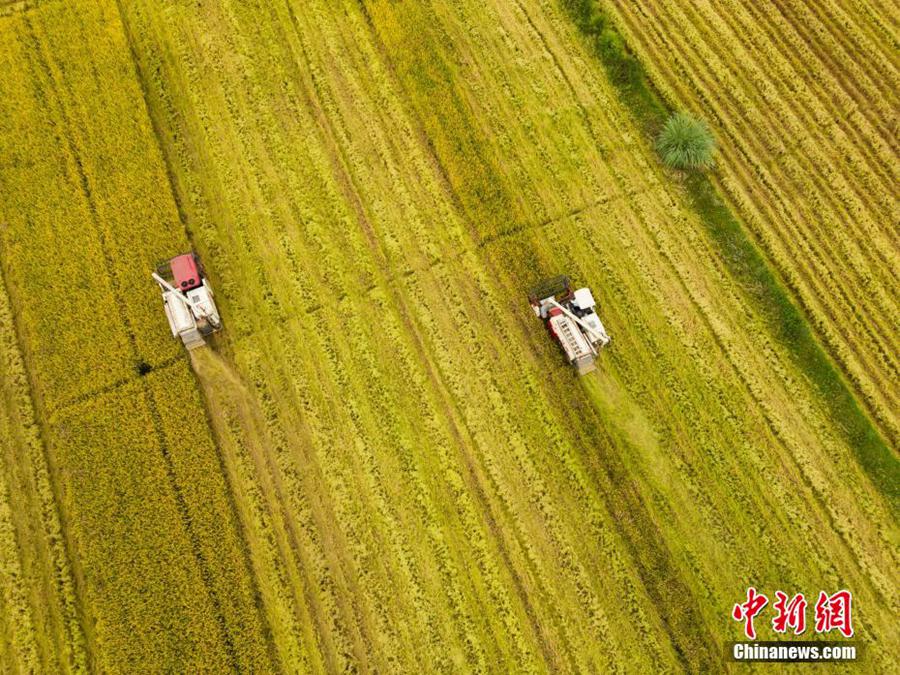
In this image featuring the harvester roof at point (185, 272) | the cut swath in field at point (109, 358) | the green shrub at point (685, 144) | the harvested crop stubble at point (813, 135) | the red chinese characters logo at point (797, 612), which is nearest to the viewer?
the cut swath in field at point (109, 358)

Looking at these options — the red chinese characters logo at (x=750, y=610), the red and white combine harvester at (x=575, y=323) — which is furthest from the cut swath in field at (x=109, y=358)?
the red chinese characters logo at (x=750, y=610)

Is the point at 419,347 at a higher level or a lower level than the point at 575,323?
higher

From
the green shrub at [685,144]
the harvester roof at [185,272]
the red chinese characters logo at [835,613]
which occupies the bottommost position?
the red chinese characters logo at [835,613]

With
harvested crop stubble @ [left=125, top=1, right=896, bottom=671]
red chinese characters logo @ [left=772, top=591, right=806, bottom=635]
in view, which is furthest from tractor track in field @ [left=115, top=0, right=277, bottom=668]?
red chinese characters logo @ [left=772, top=591, right=806, bottom=635]

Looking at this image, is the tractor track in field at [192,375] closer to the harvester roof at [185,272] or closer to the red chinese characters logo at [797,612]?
the harvester roof at [185,272]

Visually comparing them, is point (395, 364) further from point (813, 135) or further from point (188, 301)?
point (813, 135)

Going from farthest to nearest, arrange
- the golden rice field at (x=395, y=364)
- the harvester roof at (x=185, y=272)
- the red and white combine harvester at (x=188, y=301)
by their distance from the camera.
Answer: the harvester roof at (x=185, y=272) < the red and white combine harvester at (x=188, y=301) < the golden rice field at (x=395, y=364)

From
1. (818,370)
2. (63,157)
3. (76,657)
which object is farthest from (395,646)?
(63,157)

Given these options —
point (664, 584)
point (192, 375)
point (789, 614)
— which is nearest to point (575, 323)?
point (664, 584)

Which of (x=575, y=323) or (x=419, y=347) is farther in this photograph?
(x=419, y=347)
